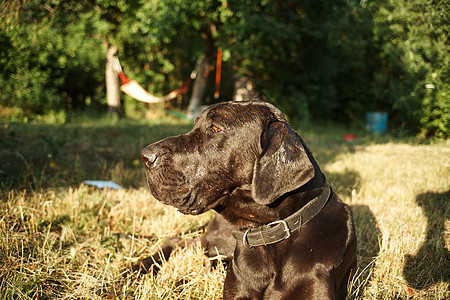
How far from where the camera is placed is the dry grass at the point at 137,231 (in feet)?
7.59

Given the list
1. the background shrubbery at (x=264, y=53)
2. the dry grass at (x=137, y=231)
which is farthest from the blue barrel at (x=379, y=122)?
the dry grass at (x=137, y=231)

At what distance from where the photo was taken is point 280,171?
182 cm

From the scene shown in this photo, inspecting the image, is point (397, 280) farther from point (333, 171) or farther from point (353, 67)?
point (353, 67)

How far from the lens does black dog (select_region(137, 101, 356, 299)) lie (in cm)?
184

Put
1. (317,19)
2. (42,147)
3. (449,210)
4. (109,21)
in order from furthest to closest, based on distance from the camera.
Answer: (317,19)
(109,21)
(42,147)
(449,210)

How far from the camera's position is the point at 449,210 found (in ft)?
11.2

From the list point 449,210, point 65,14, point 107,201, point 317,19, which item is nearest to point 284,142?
point 107,201

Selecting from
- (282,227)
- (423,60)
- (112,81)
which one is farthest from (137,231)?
(112,81)

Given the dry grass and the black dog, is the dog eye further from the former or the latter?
the dry grass

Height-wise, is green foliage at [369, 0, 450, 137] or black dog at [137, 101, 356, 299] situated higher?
green foliage at [369, 0, 450, 137]

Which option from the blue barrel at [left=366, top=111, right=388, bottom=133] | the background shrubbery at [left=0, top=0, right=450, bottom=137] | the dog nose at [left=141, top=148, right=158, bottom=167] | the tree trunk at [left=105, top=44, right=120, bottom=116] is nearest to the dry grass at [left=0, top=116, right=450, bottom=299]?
the dog nose at [left=141, top=148, right=158, bottom=167]

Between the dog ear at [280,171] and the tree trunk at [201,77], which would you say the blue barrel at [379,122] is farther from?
the dog ear at [280,171]

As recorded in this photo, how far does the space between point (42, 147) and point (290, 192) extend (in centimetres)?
480

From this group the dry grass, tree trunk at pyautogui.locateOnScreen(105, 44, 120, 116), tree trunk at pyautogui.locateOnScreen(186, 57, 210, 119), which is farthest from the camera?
tree trunk at pyautogui.locateOnScreen(186, 57, 210, 119)
